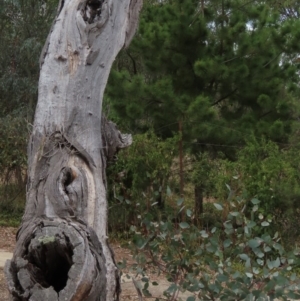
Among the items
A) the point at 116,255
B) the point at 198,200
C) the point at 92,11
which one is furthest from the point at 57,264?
the point at 198,200

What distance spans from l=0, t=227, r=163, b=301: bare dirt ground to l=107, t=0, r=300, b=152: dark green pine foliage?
2.22 meters

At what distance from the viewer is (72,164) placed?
12.8ft

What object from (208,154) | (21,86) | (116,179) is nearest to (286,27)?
(208,154)

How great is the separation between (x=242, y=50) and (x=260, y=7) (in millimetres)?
1099

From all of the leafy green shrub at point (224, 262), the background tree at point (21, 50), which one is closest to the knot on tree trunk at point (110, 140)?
the leafy green shrub at point (224, 262)

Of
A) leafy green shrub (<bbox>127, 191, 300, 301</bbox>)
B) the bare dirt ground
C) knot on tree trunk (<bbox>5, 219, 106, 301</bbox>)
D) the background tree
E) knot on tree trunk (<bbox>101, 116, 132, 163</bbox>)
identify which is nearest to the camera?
knot on tree trunk (<bbox>5, 219, 106, 301</bbox>)

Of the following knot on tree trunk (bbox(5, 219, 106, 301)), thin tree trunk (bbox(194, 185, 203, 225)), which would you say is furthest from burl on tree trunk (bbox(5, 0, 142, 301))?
thin tree trunk (bbox(194, 185, 203, 225))

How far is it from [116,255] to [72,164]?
275 inches

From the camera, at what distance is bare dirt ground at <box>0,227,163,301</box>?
24.5ft

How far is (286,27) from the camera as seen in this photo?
11.5 metres

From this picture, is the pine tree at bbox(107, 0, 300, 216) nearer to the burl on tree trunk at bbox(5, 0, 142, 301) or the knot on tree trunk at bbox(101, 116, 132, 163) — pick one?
the burl on tree trunk at bbox(5, 0, 142, 301)

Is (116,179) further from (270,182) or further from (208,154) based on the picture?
(270,182)

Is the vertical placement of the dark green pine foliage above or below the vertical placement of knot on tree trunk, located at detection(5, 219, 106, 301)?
above

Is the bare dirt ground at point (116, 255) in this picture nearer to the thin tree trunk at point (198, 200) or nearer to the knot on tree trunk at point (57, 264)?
the thin tree trunk at point (198, 200)
